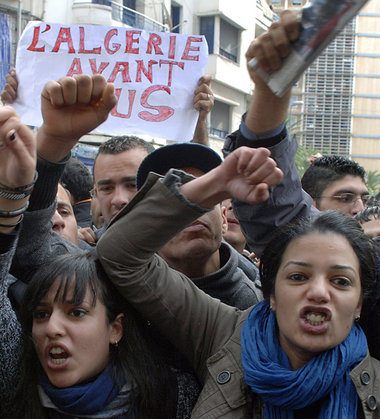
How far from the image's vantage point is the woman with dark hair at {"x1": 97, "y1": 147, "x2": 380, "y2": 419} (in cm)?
188

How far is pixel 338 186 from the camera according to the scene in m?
4.18

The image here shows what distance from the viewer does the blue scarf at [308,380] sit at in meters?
1.87

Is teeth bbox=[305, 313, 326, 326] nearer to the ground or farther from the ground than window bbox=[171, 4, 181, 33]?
nearer to the ground

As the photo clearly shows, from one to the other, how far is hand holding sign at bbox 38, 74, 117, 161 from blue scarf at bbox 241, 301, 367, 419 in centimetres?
88

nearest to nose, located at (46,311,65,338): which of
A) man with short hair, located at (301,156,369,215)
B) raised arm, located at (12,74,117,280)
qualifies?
raised arm, located at (12,74,117,280)

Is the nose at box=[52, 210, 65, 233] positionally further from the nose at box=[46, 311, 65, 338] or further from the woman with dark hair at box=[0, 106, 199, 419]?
the nose at box=[46, 311, 65, 338]

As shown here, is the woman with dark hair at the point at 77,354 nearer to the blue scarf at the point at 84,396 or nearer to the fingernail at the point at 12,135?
the blue scarf at the point at 84,396

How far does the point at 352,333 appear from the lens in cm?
200

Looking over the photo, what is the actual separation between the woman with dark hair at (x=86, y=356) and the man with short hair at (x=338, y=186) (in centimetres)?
220

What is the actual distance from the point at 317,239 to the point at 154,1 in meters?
17.5

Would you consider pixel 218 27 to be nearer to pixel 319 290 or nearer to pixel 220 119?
pixel 220 119

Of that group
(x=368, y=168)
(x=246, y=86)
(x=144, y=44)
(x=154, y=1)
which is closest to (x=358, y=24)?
(x=368, y=168)

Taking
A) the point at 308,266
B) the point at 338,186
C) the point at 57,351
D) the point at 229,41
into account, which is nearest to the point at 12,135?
the point at 57,351

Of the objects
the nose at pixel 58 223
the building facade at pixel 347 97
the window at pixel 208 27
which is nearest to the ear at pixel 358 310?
the nose at pixel 58 223
